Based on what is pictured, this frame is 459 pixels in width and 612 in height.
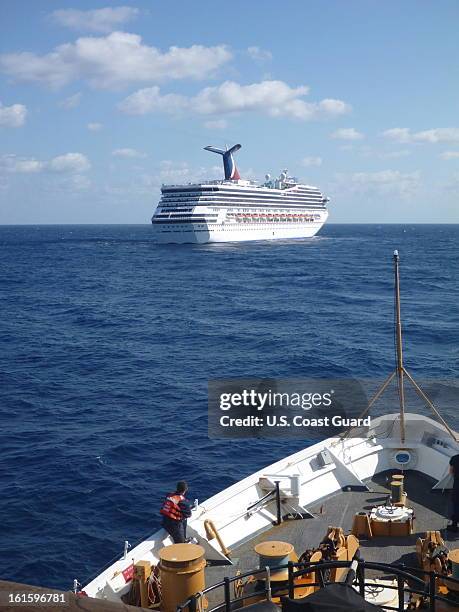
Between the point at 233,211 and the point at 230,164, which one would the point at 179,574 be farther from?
the point at 230,164

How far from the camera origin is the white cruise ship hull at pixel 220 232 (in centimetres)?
11538

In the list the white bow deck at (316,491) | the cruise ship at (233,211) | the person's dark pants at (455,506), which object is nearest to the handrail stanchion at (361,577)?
the white bow deck at (316,491)

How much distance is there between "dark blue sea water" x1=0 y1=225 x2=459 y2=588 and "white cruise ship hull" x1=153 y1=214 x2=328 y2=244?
34.8 meters

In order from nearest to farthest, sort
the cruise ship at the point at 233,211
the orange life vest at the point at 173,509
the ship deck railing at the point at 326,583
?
the ship deck railing at the point at 326,583, the orange life vest at the point at 173,509, the cruise ship at the point at 233,211

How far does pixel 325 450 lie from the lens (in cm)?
1243

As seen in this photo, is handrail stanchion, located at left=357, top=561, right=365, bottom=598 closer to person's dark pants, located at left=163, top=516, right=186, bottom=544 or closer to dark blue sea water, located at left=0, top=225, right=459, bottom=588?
person's dark pants, located at left=163, top=516, right=186, bottom=544

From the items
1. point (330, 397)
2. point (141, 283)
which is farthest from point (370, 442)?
point (141, 283)

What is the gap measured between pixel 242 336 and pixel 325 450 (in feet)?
98.2

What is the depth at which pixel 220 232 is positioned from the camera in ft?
Result: 387

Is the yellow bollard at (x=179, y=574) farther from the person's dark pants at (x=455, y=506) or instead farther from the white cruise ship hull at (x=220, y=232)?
the white cruise ship hull at (x=220, y=232)

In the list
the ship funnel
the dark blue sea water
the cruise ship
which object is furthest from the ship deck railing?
the ship funnel

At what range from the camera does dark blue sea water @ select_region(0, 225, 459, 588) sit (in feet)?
57.0

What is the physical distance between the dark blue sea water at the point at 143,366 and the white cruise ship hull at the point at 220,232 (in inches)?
1369

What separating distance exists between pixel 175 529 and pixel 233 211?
4463 inches
